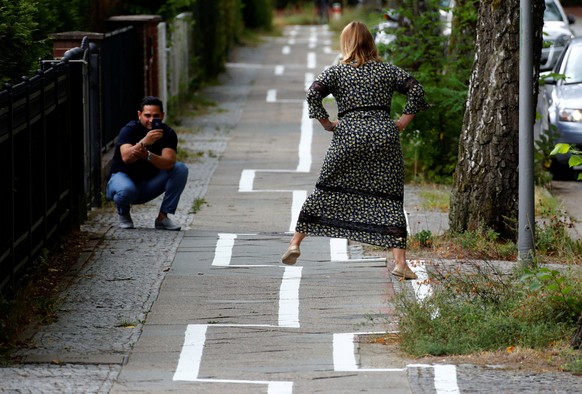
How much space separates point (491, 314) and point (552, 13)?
20.4 m

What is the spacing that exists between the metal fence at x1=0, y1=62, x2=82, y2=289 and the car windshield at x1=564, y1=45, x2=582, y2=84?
8000 mm

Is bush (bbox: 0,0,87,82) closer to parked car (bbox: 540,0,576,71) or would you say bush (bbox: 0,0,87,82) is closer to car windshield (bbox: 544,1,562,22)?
parked car (bbox: 540,0,576,71)

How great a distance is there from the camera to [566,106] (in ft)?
53.3

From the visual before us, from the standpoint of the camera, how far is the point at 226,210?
12.7 m

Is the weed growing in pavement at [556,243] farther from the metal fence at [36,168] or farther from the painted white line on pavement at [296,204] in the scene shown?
the metal fence at [36,168]

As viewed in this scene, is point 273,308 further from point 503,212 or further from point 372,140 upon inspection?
point 503,212

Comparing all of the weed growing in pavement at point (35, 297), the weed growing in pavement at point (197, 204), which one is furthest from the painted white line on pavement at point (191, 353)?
the weed growing in pavement at point (197, 204)

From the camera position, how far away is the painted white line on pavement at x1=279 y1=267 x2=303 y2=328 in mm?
8180

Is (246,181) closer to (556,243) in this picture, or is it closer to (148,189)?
(148,189)

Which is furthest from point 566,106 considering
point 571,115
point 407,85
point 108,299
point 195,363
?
point 195,363

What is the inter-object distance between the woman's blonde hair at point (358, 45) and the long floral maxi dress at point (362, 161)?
0.19 feet

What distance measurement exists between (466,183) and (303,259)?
152 cm

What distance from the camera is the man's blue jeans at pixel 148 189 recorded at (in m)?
11.3

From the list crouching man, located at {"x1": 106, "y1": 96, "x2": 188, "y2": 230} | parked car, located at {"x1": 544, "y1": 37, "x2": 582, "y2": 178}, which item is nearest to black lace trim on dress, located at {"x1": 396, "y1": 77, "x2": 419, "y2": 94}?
crouching man, located at {"x1": 106, "y1": 96, "x2": 188, "y2": 230}
